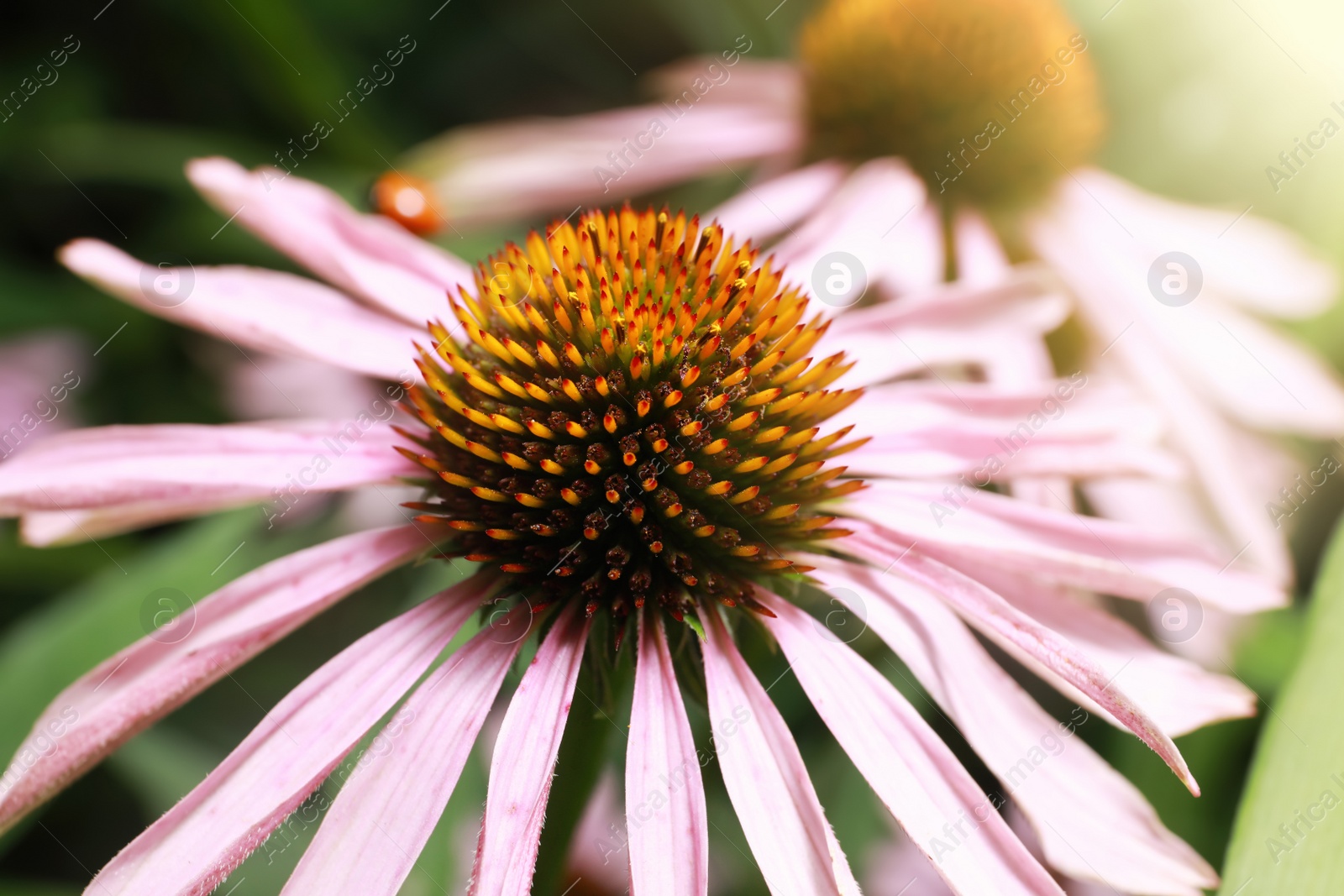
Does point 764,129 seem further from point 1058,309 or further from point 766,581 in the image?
point 766,581

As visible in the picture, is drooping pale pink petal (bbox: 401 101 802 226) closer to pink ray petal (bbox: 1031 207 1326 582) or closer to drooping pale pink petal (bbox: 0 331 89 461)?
pink ray petal (bbox: 1031 207 1326 582)

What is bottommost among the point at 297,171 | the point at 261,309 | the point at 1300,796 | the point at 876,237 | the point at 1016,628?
the point at 1300,796

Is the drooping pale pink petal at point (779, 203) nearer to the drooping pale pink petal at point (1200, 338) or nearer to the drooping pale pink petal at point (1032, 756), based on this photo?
the drooping pale pink petal at point (1200, 338)

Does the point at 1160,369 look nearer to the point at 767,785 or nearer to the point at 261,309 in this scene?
the point at 767,785

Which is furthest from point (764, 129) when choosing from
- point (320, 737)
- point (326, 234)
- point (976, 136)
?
point (320, 737)

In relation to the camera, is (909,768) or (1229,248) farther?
(1229,248)

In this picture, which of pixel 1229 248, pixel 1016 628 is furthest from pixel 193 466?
pixel 1229 248

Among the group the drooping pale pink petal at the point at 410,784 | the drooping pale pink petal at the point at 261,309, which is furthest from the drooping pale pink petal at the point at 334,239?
the drooping pale pink petal at the point at 410,784
